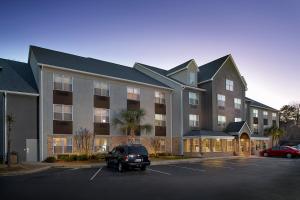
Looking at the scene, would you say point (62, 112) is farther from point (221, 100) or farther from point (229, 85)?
point (229, 85)

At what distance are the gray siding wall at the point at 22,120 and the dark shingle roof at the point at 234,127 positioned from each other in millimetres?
26144

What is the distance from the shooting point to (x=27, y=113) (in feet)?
90.5

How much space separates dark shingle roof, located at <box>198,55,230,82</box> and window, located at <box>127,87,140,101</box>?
10.8 metres

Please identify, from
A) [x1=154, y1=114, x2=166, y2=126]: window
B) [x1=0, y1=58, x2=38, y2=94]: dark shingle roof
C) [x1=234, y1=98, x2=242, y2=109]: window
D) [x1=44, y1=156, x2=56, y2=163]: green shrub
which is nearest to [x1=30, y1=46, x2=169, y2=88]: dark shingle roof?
[x1=0, y1=58, x2=38, y2=94]: dark shingle roof

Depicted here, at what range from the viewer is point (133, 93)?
3594cm

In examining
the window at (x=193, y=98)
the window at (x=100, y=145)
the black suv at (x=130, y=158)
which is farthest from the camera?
the window at (x=193, y=98)

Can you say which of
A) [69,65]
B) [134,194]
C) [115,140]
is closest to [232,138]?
[115,140]

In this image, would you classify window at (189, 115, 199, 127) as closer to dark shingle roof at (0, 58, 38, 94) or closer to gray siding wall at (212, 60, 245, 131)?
gray siding wall at (212, 60, 245, 131)

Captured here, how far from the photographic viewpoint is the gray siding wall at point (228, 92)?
41.2 metres

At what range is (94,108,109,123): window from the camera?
32156 mm

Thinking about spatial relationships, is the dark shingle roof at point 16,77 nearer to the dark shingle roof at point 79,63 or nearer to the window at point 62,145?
the dark shingle roof at point 79,63

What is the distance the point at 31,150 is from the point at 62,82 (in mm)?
7154

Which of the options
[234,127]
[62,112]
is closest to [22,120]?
[62,112]

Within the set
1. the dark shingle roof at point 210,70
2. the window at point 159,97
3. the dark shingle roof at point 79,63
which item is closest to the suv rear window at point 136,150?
the dark shingle roof at point 79,63
